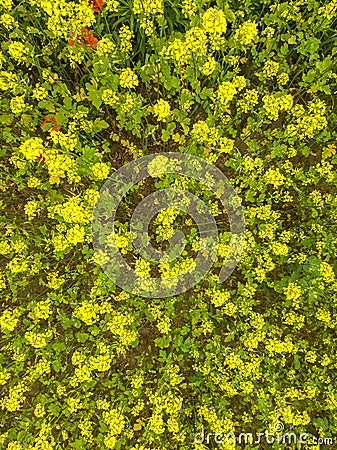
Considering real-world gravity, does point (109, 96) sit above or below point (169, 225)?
above

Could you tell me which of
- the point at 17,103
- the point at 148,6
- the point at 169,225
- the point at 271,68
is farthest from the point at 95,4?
the point at 169,225

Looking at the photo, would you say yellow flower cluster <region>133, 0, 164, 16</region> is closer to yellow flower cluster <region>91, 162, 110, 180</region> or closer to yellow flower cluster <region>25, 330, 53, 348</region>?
yellow flower cluster <region>91, 162, 110, 180</region>

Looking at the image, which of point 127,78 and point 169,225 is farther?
point 169,225

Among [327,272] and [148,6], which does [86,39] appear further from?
[327,272]

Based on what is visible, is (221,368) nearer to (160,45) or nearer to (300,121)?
(300,121)

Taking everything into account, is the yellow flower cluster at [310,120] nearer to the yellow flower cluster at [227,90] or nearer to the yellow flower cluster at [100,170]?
the yellow flower cluster at [227,90]

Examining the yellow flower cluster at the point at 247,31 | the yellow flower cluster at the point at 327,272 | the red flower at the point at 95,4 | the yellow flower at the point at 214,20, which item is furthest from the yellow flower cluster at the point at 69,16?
the yellow flower cluster at the point at 327,272

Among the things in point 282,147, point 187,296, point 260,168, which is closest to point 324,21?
point 282,147

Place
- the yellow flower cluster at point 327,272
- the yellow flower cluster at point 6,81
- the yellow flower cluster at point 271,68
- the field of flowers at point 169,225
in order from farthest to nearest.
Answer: the yellow flower cluster at point 271,68 → the yellow flower cluster at point 327,272 → the field of flowers at point 169,225 → the yellow flower cluster at point 6,81
